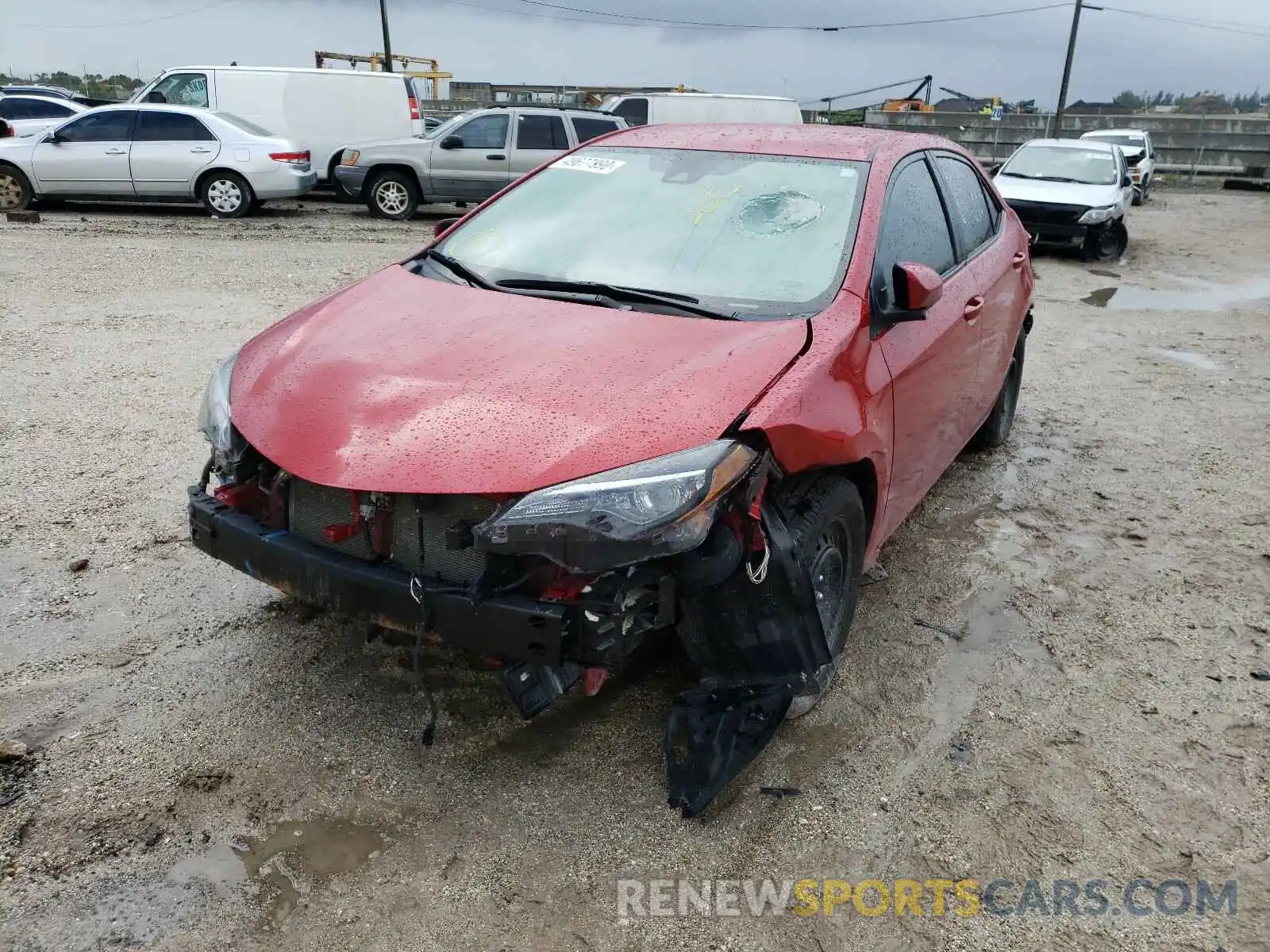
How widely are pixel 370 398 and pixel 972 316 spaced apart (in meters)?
2.56

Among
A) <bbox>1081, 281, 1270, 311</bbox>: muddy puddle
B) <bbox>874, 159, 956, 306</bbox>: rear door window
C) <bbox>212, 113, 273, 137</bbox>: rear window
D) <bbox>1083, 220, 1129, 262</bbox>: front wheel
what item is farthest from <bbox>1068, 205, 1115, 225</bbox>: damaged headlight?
<bbox>212, 113, 273, 137</bbox>: rear window

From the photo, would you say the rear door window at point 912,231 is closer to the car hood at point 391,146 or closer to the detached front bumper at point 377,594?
the detached front bumper at point 377,594

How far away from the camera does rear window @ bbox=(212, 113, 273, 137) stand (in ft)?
42.7

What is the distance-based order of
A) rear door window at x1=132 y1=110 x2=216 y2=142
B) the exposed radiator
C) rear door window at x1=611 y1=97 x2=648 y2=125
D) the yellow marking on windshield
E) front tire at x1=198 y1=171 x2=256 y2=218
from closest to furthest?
the exposed radiator < the yellow marking on windshield < rear door window at x1=132 y1=110 x2=216 y2=142 < front tire at x1=198 y1=171 x2=256 y2=218 < rear door window at x1=611 y1=97 x2=648 y2=125

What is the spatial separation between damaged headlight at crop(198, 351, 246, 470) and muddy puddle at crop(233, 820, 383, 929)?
3.46 feet

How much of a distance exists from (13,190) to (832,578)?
539 inches

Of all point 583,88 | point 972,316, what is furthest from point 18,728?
point 583,88

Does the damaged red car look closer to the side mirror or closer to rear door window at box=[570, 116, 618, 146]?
the side mirror

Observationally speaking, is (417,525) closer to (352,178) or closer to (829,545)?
(829,545)

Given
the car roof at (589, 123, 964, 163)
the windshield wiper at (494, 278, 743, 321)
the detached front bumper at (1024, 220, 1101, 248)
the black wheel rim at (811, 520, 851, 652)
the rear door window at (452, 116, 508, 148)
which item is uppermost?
the car roof at (589, 123, 964, 163)

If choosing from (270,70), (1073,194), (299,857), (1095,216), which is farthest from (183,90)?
(299,857)

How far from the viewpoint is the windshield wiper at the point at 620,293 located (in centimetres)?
308

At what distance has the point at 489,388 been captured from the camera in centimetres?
265

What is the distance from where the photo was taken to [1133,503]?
4918 mm
